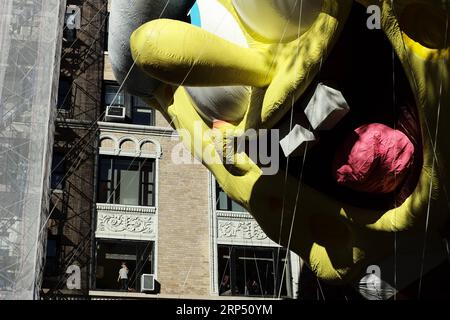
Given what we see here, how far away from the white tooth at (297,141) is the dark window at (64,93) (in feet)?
43.6

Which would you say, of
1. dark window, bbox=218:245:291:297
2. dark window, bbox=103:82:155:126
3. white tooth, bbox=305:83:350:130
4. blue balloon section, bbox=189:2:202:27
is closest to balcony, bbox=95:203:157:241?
dark window, bbox=218:245:291:297

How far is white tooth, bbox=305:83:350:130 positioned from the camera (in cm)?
794

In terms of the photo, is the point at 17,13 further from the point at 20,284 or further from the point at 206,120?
the point at 206,120

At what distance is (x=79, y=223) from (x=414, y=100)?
12.5 meters

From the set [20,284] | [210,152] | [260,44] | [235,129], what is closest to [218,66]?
[260,44]

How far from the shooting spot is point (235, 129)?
9109mm

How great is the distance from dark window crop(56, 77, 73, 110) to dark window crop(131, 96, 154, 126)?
169 centimetres

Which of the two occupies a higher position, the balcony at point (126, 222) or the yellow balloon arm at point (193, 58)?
the yellow balloon arm at point (193, 58)

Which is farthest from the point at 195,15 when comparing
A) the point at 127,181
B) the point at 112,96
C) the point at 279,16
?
the point at 112,96

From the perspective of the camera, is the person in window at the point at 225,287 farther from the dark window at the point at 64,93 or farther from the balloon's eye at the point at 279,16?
the balloon's eye at the point at 279,16

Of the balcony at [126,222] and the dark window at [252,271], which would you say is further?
the dark window at [252,271]

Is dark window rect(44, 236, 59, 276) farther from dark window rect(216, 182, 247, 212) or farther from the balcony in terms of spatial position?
dark window rect(216, 182, 247, 212)

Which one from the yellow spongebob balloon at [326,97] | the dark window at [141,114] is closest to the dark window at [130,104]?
the dark window at [141,114]

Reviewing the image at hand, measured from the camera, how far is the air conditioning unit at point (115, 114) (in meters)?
20.5
